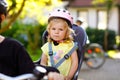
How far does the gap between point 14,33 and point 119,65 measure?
7.81 meters

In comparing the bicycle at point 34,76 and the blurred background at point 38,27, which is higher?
the bicycle at point 34,76

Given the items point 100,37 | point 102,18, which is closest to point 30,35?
point 100,37

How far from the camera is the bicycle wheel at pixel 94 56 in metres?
13.5

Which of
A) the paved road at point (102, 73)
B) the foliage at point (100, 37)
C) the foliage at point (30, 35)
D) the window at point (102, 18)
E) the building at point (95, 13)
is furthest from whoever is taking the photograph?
the window at point (102, 18)

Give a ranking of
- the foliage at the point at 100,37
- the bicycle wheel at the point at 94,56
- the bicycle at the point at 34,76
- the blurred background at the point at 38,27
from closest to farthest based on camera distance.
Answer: the bicycle at the point at 34,76, the bicycle wheel at the point at 94,56, the blurred background at the point at 38,27, the foliage at the point at 100,37

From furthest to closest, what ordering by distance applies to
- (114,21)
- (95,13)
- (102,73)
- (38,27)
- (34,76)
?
(95,13)
(114,21)
(38,27)
(102,73)
(34,76)

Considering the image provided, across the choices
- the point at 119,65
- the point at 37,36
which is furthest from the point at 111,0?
the point at 119,65

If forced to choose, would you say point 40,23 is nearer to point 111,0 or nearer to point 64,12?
point 111,0

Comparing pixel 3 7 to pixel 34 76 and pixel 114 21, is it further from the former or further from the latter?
pixel 114 21

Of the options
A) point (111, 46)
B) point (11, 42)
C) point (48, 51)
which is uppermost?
point (11, 42)

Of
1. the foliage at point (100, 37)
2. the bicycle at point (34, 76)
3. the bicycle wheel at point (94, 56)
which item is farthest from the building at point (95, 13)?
the bicycle at point (34, 76)

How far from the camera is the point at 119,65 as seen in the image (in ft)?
50.6

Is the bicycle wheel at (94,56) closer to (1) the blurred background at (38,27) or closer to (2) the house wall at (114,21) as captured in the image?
(1) the blurred background at (38,27)

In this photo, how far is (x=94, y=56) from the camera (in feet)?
44.8
